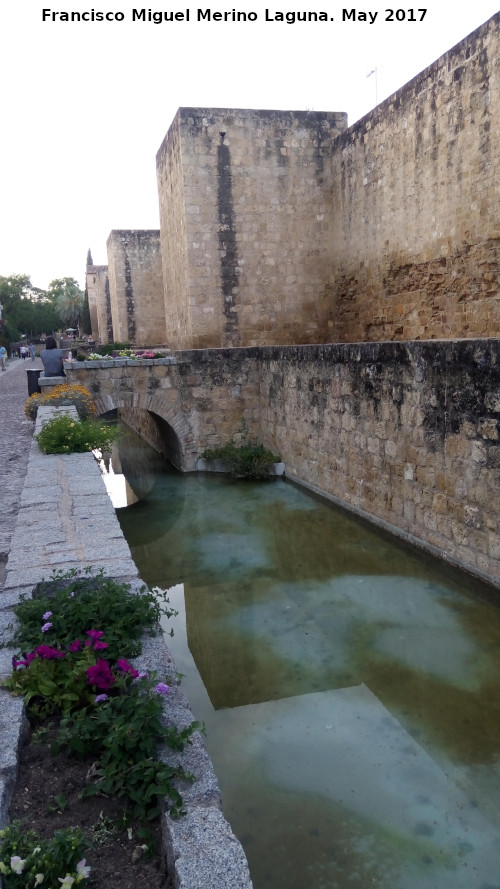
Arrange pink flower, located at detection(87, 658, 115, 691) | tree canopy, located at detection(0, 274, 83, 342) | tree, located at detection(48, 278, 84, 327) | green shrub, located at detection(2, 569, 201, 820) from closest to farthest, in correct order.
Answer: green shrub, located at detection(2, 569, 201, 820), pink flower, located at detection(87, 658, 115, 691), tree canopy, located at detection(0, 274, 83, 342), tree, located at detection(48, 278, 84, 327)

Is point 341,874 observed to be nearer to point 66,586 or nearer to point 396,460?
point 66,586

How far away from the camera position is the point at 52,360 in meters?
11.0

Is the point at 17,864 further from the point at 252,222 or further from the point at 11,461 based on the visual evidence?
the point at 252,222

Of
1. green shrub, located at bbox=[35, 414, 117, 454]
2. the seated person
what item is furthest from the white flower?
the seated person

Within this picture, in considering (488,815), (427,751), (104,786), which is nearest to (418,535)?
(427,751)

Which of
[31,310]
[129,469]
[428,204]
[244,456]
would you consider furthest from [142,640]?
[31,310]

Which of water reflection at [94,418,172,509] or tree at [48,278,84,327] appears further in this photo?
tree at [48,278,84,327]

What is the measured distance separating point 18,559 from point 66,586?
0.64m

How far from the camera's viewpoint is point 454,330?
8992 millimetres

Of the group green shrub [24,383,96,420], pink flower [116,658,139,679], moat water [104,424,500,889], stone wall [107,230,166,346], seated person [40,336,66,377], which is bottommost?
moat water [104,424,500,889]

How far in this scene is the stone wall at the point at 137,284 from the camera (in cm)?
2094

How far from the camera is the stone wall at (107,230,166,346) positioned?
824 inches

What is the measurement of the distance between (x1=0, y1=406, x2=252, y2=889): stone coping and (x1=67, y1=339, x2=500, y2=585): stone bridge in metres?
3.06

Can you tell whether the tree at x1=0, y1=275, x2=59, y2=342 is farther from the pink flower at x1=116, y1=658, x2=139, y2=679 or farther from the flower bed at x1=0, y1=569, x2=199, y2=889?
the pink flower at x1=116, y1=658, x2=139, y2=679
